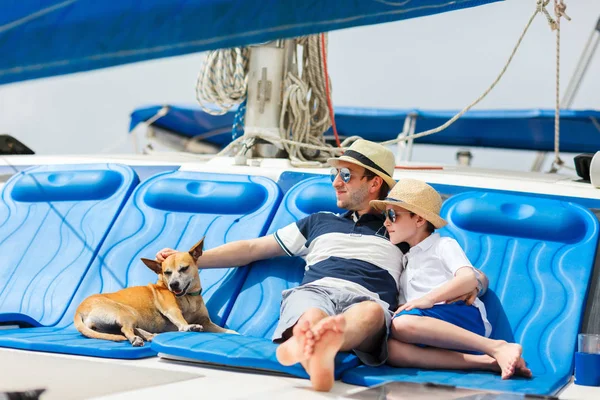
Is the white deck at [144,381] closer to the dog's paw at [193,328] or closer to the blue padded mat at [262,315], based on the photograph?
the blue padded mat at [262,315]

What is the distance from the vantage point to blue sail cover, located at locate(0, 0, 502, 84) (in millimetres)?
1429

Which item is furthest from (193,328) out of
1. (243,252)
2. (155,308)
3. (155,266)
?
(243,252)

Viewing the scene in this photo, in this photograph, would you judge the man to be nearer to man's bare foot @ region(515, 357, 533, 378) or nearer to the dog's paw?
the dog's paw

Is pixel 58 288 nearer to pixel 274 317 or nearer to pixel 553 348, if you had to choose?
pixel 274 317

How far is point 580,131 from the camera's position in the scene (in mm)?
7711

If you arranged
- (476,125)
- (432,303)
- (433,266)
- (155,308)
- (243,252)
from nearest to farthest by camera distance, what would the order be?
(432,303) < (433,266) < (155,308) < (243,252) < (476,125)

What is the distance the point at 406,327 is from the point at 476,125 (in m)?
5.47

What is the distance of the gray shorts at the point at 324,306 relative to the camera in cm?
304

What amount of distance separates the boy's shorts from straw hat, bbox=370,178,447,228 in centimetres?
35

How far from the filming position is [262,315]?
364cm

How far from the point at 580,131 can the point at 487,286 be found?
463cm

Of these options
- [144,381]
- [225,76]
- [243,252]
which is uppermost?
[225,76]

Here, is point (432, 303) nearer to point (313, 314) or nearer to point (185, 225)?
point (313, 314)

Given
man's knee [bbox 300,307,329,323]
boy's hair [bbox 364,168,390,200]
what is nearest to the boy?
boy's hair [bbox 364,168,390,200]
